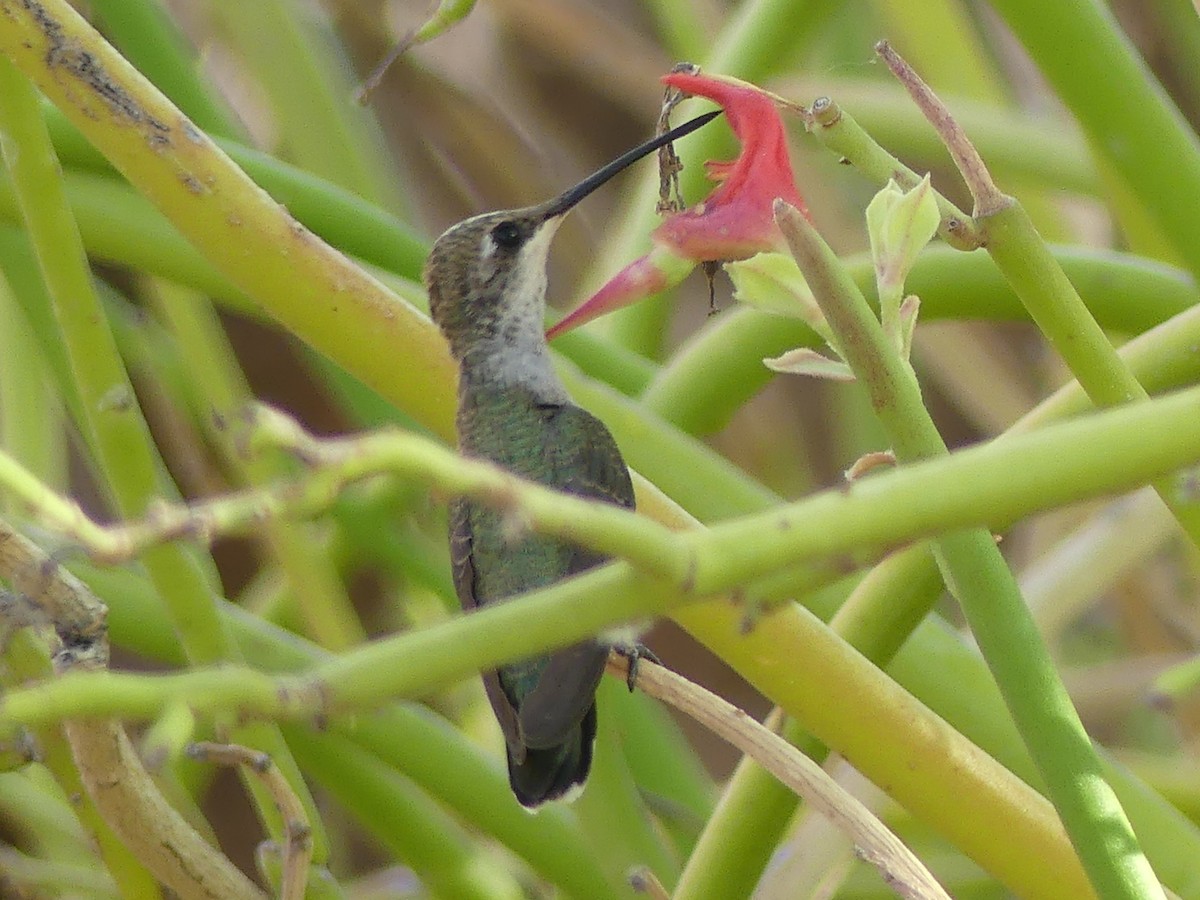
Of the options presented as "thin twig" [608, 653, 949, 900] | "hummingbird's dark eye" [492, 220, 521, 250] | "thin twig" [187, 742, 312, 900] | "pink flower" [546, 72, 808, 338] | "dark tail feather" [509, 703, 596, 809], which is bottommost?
"thin twig" [187, 742, 312, 900]

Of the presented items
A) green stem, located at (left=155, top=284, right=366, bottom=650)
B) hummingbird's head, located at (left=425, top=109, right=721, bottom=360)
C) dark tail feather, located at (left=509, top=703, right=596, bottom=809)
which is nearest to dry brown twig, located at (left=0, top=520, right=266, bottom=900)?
dark tail feather, located at (left=509, top=703, right=596, bottom=809)

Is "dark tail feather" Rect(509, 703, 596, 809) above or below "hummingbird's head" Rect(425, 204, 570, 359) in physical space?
below

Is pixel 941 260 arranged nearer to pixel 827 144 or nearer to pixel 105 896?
pixel 827 144

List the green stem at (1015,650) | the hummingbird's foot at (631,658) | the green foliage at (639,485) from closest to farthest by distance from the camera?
the green foliage at (639,485) < the green stem at (1015,650) < the hummingbird's foot at (631,658)

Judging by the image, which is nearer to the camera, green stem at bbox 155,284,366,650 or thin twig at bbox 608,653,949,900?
thin twig at bbox 608,653,949,900

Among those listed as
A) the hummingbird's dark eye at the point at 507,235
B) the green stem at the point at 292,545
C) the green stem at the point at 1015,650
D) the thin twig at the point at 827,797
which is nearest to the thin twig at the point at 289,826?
the thin twig at the point at 827,797

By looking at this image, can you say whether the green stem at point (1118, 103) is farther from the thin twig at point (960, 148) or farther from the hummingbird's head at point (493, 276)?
the hummingbird's head at point (493, 276)

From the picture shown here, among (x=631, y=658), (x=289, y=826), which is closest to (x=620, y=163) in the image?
(x=631, y=658)

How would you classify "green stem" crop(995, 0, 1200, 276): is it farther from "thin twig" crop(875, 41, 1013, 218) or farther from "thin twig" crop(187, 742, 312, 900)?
"thin twig" crop(187, 742, 312, 900)

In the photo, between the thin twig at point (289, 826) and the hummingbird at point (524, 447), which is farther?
the hummingbird at point (524, 447)
